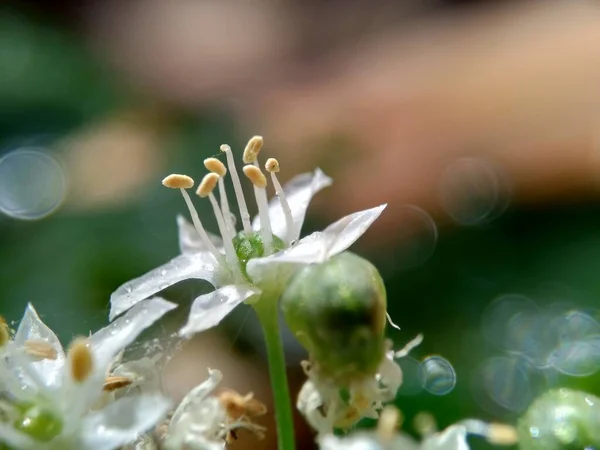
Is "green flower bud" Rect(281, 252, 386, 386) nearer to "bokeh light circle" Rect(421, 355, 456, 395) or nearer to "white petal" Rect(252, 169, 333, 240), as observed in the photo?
"white petal" Rect(252, 169, 333, 240)

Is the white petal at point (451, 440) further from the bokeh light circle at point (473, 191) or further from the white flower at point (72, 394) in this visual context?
the bokeh light circle at point (473, 191)

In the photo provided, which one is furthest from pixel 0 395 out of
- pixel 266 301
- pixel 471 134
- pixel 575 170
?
pixel 471 134

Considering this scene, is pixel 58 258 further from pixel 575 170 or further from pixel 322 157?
pixel 575 170

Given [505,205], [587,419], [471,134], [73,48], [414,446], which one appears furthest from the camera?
[73,48]

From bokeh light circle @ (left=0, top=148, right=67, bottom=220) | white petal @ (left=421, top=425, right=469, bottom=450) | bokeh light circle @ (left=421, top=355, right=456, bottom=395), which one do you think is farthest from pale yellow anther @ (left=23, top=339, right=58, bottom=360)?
bokeh light circle @ (left=0, top=148, right=67, bottom=220)

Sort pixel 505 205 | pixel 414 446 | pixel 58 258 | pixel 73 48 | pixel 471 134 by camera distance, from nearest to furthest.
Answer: pixel 414 446 → pixel 58 258 → pixel 505 205 → pixel 471 134 → pixel 73 48

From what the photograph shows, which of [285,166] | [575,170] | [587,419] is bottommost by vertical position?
[575,170]

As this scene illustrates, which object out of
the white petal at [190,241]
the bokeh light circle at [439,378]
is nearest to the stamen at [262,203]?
the white petal at [190,241]
